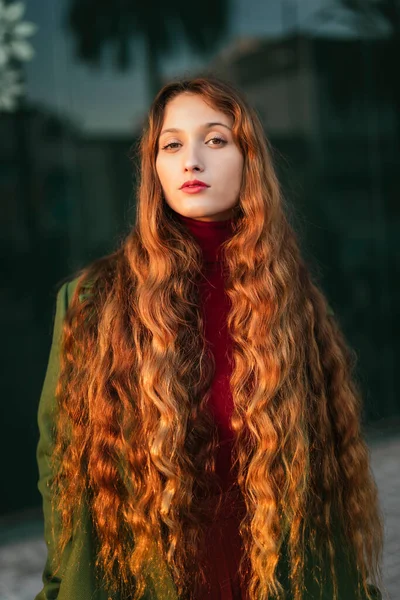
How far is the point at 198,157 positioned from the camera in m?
1.99

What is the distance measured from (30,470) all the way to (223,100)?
3685 millimetres

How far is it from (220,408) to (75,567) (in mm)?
567

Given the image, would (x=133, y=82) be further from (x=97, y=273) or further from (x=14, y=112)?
(x=97, y=273)

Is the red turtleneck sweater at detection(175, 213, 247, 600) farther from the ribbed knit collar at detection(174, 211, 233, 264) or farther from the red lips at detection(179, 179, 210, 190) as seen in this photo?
the red lips at detection(179, 179, 210, 190)

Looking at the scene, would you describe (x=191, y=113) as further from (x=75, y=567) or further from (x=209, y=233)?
(x=75, y=567)

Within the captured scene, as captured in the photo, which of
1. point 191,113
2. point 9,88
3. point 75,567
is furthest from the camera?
point 9,88

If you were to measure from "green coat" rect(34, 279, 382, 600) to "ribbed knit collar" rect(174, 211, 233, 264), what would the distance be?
382mm

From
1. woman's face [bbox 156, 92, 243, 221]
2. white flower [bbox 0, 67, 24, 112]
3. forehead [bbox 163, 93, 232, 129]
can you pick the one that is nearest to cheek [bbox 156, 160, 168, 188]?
woman's face [bbox 156, 92, 243, 221]

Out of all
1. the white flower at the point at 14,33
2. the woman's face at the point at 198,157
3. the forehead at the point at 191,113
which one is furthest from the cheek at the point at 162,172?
the white flower at the point at 14,33

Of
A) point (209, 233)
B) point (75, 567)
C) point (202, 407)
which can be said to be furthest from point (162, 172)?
point (75, 567)

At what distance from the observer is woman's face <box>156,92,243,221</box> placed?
200cm

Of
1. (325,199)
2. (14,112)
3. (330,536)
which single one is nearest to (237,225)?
(330,536)

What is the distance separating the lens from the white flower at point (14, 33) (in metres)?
4.95

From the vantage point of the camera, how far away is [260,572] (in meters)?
1.93
